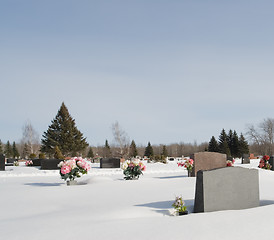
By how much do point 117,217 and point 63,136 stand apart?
48426 mm

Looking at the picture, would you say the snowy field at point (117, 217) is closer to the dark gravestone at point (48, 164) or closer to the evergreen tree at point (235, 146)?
the dark gravestone at point (48, 164)

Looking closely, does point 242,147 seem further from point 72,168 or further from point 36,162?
point 72,168

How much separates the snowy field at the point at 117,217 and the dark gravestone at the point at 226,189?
434mm

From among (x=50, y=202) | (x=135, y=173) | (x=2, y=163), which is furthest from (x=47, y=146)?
(x=50, y=202)

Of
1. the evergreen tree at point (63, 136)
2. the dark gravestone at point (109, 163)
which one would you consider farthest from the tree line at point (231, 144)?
the dark gravestone at point (109, 163)

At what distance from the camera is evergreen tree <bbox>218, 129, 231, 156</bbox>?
62506 millimetres

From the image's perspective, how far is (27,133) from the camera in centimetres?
6184

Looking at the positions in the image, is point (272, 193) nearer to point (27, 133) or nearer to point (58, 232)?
point (58, 232)

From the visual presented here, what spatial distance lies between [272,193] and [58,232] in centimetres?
706

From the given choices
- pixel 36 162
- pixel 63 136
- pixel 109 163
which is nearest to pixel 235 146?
pixel 63 136

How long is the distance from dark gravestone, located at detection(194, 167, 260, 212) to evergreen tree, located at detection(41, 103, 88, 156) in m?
47.9

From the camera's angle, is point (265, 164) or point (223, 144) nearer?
point (265, 164)

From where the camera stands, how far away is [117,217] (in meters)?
6.58

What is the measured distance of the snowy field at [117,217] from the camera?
495 cm
